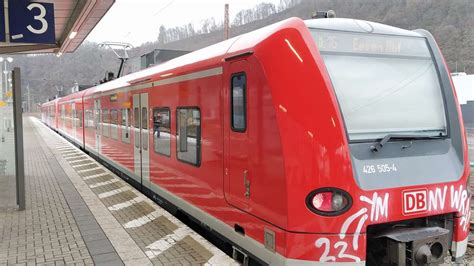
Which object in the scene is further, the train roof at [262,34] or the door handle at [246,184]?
the door handle at [246,184]

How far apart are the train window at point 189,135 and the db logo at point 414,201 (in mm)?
2614

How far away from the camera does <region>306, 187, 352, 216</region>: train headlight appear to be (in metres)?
3.62

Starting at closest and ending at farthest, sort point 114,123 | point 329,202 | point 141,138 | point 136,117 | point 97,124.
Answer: point 329,202 → point 141,138 → point 136,117 → point 114,123 → point 97,124

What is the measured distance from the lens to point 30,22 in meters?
7.25

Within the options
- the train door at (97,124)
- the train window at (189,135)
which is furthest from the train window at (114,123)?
the train window at (189,135)

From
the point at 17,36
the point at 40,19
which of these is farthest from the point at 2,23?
the point at 40,19

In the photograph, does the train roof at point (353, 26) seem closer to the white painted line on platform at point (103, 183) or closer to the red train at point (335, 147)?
the red train at point (335, 147)

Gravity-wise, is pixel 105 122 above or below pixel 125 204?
above

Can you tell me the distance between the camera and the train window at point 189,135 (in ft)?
18.4

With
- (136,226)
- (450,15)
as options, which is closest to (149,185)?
(136,226)

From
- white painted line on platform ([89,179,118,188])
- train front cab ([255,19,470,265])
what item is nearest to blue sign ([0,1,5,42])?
white painted line on platform ([89,179,118,188])

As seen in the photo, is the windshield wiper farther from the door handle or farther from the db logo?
the door handle

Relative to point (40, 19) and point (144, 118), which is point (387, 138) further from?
point (40, 19)

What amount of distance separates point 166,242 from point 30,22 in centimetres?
459
